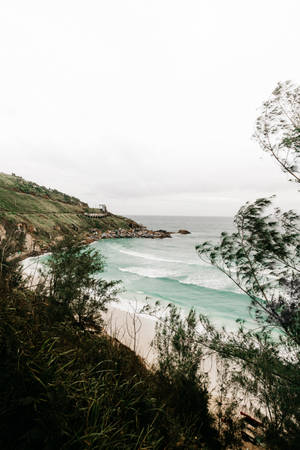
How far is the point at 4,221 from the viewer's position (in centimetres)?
3497

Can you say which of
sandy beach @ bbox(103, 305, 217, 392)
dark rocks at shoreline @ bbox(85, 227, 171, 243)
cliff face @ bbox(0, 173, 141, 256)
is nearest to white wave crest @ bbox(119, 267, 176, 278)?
cliff face @ bbox(0, 173, 141, 256)

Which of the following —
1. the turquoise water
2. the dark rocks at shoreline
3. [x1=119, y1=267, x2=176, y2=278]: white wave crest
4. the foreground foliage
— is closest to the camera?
the foreground foliage

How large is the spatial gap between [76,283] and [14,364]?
11.6 meters

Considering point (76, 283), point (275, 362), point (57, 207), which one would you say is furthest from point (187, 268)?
point (57, 207)

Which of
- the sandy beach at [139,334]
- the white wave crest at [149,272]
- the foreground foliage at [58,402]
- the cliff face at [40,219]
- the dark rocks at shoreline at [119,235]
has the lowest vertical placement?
the sandy beach at [139,334]

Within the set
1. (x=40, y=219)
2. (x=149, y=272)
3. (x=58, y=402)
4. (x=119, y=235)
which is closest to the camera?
(x=58, y=402)

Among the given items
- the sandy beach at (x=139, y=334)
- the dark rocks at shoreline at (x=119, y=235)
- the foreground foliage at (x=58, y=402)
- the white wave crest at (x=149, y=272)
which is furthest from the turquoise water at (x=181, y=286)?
the dark rocks at shoreline at (x=119, y=235)

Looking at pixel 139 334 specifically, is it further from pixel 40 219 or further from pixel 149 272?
pixel 40 219

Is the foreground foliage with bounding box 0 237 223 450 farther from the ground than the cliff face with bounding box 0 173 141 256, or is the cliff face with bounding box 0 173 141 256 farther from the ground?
the cliff face with bounding box 0 173 141 256

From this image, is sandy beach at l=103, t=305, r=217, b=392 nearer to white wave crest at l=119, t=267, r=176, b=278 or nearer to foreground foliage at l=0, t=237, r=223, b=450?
foreground foliage at l=0, t=237, r=223, b=450

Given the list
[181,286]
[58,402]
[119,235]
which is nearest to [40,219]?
[119,235]

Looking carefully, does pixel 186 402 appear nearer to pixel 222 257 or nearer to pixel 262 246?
pixel 222 257

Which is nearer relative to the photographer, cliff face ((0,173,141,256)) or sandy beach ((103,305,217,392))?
sandy beach ((103,305,217,392))

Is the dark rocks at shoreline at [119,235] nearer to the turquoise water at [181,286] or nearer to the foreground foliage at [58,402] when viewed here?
the turquoise water at [181,286]
